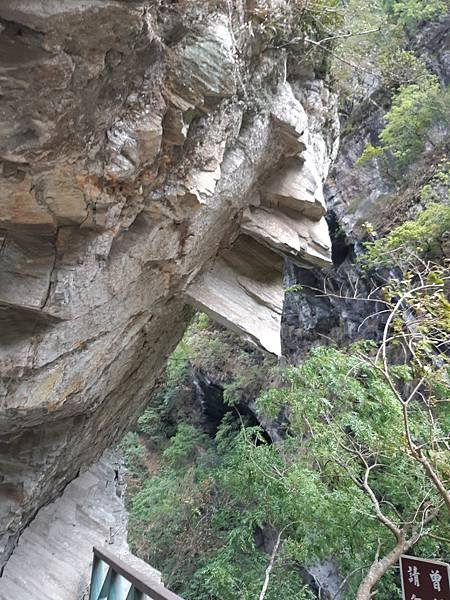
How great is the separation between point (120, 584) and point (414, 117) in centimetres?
1154

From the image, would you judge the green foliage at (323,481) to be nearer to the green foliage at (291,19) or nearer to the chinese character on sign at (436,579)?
the chinese character on sign at (436,579)

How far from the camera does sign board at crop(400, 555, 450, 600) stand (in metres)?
3.11

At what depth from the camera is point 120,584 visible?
221 cm

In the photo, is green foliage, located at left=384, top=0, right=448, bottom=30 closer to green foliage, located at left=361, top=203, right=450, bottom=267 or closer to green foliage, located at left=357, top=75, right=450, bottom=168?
green foliage, located at left=357, top=75, right=450, bottom=168

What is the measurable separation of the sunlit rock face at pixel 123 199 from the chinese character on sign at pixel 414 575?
7.23 ft

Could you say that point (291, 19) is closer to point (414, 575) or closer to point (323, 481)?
point (414, 575)

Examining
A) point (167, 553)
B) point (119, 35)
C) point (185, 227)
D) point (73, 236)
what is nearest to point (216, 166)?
point (185, 227)

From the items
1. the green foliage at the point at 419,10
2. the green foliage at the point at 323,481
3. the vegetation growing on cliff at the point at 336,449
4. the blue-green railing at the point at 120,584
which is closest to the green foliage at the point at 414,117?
the vegetation growing on cliff at the point at 336,449

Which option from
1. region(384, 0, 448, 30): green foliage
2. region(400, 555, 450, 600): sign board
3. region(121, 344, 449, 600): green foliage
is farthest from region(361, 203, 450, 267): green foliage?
region(384, 0, 448, 30): green foliage

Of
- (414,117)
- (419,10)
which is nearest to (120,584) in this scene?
(414,117)

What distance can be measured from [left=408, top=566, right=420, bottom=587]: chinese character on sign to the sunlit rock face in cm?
220

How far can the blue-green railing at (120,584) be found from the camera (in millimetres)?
1690

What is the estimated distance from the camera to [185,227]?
3707mm

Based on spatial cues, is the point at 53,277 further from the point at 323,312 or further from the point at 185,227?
the point at 323,312
